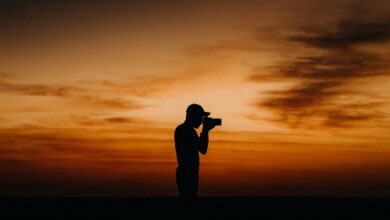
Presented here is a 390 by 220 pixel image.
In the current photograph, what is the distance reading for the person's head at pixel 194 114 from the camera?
10.2 m

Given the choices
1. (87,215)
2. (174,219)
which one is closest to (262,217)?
(174,219)

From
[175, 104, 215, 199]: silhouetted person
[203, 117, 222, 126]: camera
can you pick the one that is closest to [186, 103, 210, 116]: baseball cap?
[175, 104, 215, 199]: silhouetted person

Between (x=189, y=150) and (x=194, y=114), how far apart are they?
0.59m

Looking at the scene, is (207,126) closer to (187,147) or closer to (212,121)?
(212,121)

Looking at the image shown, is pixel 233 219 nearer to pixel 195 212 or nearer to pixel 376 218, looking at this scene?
pixel 376 218

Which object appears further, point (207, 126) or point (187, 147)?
point (207, 126)

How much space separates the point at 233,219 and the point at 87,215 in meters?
3.79

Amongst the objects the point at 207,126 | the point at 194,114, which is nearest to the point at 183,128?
the point at 194,114

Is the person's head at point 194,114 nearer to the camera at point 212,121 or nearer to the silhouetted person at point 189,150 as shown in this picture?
the silhouetted person at point 189,150

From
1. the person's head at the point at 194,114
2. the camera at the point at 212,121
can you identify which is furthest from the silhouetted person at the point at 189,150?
the camera at the point at 212,121

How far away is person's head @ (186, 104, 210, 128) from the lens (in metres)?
10.2

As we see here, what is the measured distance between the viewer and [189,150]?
10148 mm

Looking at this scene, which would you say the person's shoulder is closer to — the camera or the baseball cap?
the baseball cap

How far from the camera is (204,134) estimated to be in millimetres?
10281
